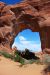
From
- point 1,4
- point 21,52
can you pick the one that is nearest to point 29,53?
point 21,52

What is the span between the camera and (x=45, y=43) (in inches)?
828

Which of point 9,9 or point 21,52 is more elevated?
point 9,9

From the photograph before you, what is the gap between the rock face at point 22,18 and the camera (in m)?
21.9

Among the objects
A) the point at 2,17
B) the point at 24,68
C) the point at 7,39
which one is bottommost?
the point at 7,39

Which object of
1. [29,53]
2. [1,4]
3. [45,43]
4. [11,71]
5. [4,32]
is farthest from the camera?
[1,4]

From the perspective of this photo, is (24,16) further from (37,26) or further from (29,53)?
(29,53)

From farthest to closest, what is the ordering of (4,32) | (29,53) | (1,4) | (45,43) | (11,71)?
(1,4)
(4,32)
(45,43)
(29,53)
(11,71)

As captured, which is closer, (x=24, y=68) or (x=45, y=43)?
(x=24, y=68)

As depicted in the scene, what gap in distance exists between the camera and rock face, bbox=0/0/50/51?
72.0 ft

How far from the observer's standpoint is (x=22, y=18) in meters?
22.8

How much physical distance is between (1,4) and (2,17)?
172 cm

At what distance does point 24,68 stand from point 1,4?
14.2 metres

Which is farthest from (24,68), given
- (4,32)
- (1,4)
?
(1,4)

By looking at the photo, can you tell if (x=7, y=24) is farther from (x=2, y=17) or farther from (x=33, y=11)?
(x=33, y=11)
